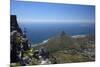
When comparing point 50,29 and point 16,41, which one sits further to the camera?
point 50,29

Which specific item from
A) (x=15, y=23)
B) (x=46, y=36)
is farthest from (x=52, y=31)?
(x=15, y=23)

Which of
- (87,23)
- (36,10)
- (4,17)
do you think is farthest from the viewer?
(87,23)

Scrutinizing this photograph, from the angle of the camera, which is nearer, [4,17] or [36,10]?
[4,17]

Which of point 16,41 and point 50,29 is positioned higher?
point 50,29

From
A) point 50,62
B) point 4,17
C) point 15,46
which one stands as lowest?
point 50,62

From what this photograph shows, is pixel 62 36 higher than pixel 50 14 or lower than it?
lower

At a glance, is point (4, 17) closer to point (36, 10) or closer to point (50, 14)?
point (36, 10)

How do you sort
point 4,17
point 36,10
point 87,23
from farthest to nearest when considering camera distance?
point 87,23 → point 36,10 → point 4,17
